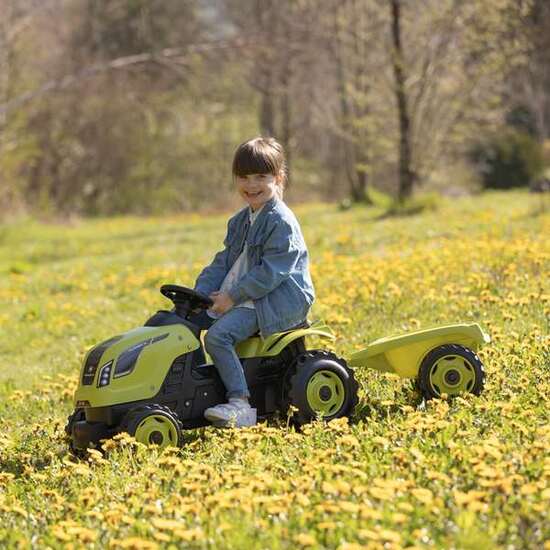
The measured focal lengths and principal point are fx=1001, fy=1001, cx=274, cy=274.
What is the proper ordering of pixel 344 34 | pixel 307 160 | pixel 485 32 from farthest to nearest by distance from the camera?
pixel 307 160
pixel 344 34
pixel 485 32

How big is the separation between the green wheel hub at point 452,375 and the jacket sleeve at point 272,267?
88cm

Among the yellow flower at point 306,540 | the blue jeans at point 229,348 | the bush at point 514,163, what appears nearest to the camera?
the yellow flower at point 306,540

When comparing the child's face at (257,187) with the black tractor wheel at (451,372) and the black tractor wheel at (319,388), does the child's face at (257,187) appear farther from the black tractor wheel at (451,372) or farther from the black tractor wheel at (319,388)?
the black tractor wheel at (451,372)

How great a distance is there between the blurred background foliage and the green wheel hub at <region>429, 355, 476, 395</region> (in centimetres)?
1396

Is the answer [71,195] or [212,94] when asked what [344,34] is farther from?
[71,195]

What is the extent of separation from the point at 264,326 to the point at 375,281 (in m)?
3.37

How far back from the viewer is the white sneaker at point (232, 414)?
4.75 metres

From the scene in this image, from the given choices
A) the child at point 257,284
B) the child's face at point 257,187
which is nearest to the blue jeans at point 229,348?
the child at point 257,284

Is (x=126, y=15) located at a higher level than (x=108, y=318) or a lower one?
higher

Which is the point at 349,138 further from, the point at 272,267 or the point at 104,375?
the point at 104,375

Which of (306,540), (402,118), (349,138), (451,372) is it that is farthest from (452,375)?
(349,138)

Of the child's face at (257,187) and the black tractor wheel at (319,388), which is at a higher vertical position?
the child's face at (257,187)

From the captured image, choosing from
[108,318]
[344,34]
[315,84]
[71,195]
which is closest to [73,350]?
[108,318]

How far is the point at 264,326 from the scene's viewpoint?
4.95 meters
